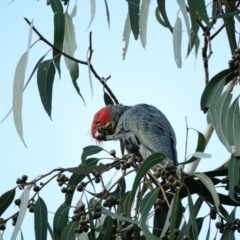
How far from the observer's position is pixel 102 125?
4973 mm

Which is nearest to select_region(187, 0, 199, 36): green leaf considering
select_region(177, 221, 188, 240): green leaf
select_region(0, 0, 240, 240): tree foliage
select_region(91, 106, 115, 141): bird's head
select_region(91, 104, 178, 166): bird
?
select_region(0, 0, 240, 240): tree foliage

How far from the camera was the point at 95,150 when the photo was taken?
10.4 feet

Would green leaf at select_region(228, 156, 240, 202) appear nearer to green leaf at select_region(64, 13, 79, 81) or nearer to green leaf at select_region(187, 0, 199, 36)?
green leaf at select_region(187, 0, 199, 36)

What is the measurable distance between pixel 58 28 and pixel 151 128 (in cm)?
121

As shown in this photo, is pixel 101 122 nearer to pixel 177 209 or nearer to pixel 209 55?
pixel 209 55

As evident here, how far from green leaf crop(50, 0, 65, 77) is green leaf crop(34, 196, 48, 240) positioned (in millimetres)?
746

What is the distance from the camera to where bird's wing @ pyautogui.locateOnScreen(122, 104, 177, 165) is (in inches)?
159

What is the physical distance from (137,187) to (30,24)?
824mm

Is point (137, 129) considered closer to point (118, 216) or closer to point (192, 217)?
point (192, 217)

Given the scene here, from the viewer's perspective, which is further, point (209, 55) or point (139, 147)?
point (139, 147)

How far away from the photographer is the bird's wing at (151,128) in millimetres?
4031

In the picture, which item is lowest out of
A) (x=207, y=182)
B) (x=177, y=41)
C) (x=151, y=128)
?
(x=207, y=182)

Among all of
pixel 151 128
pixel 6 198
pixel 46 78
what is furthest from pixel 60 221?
pixel 151 128

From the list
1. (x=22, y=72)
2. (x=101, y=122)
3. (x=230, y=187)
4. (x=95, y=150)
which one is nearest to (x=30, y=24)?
(x=22, y=72)
